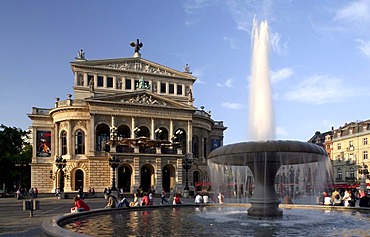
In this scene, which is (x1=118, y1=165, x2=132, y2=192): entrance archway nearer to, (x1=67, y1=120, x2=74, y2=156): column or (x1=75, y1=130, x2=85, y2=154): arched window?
(x1=75, y1=130, x2=85, y2=154): arched window

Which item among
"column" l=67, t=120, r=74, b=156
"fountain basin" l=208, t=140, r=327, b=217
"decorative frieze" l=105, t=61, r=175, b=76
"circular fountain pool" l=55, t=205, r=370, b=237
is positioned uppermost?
"decorative frieze" l=105, t=61, r=175, b=76

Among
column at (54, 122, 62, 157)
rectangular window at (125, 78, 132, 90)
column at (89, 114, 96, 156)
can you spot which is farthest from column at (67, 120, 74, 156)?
rectangular window at (125, 78, 132, 90)

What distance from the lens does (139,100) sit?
210ft

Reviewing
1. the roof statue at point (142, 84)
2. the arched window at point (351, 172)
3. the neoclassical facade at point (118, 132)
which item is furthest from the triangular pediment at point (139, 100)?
the arched window at point (351, 172)

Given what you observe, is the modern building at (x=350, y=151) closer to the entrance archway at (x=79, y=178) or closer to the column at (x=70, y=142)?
the entrance archway at (x=79, y=178)

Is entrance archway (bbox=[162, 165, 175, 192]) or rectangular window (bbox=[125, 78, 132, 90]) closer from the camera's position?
entrance archway (bbox=[162, 165, 175, 192])

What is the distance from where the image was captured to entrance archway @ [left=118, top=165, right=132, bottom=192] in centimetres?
6247

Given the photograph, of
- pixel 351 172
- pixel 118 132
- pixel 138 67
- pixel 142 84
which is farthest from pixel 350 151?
pixel 118 132

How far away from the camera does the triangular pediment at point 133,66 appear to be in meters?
68.0

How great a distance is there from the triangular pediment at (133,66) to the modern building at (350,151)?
33.4 meters

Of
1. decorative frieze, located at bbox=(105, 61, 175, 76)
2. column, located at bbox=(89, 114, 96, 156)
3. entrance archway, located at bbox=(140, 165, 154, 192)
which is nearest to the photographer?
column, located at bbox=(89, 114, 96, 156)

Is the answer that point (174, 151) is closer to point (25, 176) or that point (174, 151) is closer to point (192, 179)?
point (192, 179)

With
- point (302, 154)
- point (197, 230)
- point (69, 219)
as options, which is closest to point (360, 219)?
point (302, 154)

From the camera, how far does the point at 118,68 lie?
69.4 m
